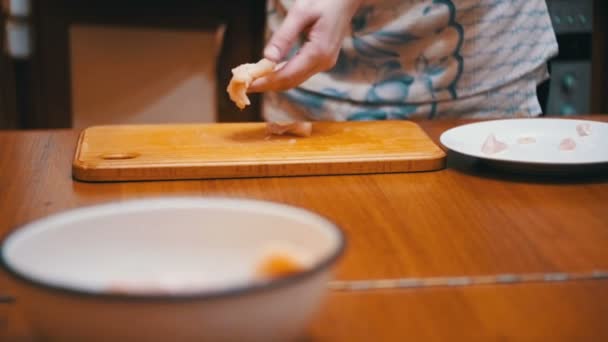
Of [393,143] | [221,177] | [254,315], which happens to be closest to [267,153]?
[221,177]

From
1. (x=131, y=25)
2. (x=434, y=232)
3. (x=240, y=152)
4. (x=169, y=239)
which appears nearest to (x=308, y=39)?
(x=240, y=152)

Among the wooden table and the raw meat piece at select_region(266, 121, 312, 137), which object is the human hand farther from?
the wooden table

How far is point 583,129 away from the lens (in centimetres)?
106

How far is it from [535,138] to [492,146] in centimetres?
10

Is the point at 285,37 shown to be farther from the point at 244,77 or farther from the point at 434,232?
the point at 434,232

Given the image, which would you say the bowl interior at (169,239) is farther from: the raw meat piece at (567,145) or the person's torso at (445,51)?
the person's torso at (445,51)

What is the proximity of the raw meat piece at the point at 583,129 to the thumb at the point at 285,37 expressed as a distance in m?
0.39

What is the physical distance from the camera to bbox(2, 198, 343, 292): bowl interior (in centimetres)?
49

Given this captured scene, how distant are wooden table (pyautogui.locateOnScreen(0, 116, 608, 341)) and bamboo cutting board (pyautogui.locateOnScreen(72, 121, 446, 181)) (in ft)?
0.05

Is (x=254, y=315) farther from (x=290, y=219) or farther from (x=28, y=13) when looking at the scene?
(x=28, y=13)

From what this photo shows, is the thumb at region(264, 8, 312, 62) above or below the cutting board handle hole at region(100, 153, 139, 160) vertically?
above

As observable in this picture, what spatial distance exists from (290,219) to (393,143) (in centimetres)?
56

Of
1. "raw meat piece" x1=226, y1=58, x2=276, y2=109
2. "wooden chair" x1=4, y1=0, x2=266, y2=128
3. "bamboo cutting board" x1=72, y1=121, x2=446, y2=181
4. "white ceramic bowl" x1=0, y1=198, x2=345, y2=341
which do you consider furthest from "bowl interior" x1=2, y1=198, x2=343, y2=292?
"wooden chair" x1=4, y1=0, x2=266, y2=128

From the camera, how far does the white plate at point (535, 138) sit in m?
0.96
